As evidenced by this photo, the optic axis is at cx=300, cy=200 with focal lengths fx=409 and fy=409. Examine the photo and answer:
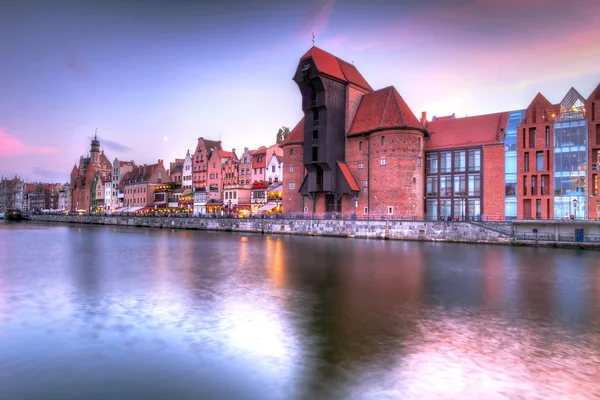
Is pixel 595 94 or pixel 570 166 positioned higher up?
pixel 595 94

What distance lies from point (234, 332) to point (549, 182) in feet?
136

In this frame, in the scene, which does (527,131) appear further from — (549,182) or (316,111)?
(316,111)

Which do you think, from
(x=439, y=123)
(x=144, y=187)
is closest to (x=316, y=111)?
(x=439, y=123)

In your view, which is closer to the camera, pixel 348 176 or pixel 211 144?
pixel 348 176

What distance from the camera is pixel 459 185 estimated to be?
155 feet

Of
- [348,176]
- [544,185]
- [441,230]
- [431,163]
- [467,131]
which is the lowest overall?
[441,230]

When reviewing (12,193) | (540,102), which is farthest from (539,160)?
(12,193)

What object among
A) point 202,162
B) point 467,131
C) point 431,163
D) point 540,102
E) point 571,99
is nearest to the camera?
point 571,99

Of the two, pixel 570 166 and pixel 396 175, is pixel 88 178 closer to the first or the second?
pixel 396 175

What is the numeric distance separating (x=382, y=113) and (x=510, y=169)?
15.8 metres

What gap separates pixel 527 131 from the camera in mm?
43281

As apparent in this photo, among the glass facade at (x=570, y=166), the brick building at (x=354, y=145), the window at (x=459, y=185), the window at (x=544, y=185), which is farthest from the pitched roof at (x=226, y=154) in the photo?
the glass facade at (x=570, y=166)

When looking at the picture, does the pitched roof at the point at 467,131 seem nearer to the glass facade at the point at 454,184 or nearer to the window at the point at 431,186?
the glass facade at the point at 454,184

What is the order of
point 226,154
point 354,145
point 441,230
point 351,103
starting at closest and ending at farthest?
point 441,230 < point 354,145 < point 351,103 < point 226,154
